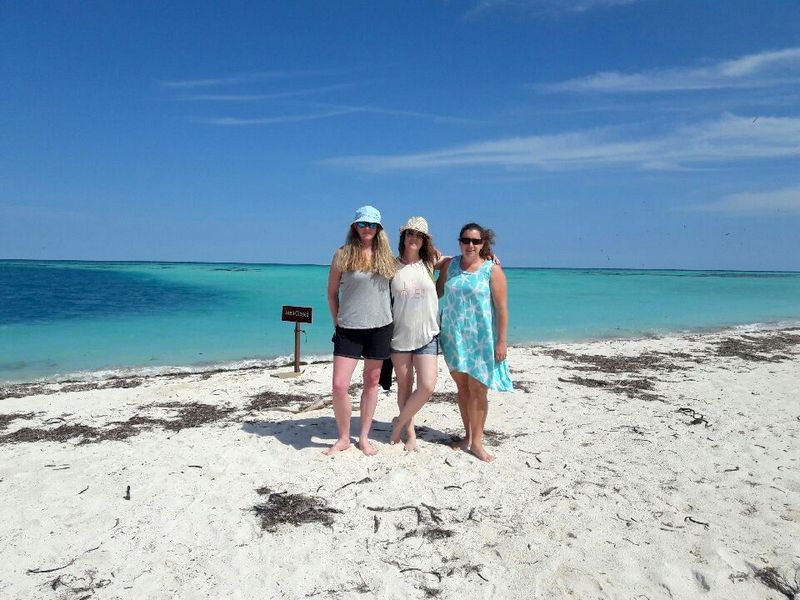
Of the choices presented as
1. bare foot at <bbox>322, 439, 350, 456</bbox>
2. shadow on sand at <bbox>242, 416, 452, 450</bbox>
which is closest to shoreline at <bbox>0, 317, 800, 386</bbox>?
shadow on sand at <bbox>242, 416, 452, 450</bbox>

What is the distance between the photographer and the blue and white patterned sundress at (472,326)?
408cm

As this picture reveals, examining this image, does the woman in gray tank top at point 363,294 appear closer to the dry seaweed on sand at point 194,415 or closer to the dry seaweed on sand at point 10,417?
the dry seaweed on sand at point 194,415

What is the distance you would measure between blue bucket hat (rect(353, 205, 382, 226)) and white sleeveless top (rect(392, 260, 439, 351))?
39cm

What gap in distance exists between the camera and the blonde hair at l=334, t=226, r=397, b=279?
4023 millimetres

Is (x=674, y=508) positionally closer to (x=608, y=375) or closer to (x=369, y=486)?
(x=369, y=486)

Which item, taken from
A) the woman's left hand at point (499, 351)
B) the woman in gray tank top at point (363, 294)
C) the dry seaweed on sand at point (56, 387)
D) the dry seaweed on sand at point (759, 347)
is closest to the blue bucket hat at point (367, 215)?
the woman in gray tank top at point (363, 294)

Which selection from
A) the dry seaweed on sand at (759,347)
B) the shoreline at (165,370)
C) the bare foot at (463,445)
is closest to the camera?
the bare foot at (463,445)

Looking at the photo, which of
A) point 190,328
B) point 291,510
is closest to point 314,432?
point 291,510

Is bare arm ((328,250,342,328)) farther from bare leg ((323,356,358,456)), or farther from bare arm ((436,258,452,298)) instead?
bare arm ((436,258,452,298))

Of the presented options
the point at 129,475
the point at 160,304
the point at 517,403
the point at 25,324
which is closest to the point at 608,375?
the point at 517,403

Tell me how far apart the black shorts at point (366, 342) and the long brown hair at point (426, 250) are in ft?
1.89

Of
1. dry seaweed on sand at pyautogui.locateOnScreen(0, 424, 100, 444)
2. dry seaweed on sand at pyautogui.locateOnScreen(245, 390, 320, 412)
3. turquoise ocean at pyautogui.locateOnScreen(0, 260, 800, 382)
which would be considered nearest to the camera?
dry seaweed on sand at pyautogui.locateOnScreen(0, 424, 100, 444)

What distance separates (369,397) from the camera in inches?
172

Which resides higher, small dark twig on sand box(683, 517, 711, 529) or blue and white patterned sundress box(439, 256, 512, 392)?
blue and white patterned sundress box(439, 256, 512, 392)
